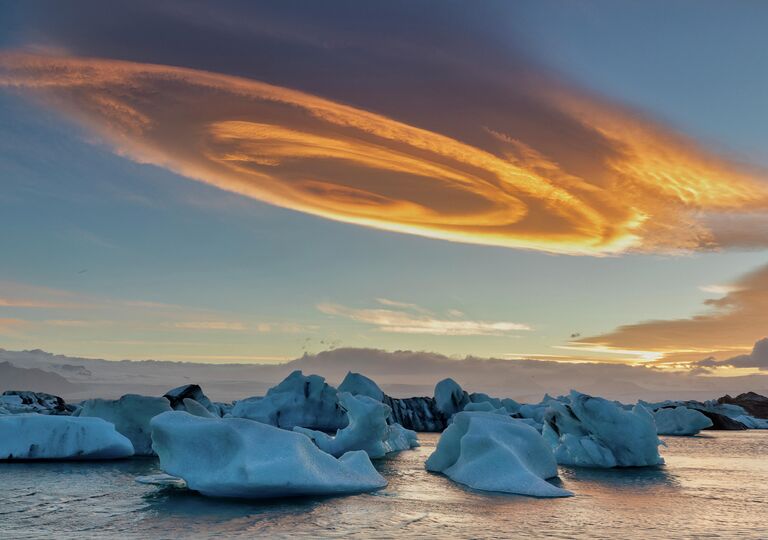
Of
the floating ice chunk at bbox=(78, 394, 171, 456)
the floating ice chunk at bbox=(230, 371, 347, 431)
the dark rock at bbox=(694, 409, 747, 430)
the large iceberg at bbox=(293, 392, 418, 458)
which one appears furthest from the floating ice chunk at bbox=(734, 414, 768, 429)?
the floating ice chunk at bbox=(78, 394, 171, 456)

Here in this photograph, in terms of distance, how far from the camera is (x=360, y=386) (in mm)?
42625

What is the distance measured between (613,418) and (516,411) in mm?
26783

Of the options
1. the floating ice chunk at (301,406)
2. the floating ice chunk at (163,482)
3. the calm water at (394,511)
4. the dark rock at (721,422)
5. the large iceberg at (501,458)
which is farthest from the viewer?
the dark rock at (721,422)

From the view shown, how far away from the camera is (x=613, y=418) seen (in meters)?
24.0

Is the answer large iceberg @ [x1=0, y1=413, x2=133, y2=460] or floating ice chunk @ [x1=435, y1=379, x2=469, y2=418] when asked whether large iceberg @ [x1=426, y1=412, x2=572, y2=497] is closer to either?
large iceberg @ [x1=0, y1=413, x2=133, y2=460]

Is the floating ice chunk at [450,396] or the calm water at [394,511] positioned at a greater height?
the floating ice chunk at [450,396]

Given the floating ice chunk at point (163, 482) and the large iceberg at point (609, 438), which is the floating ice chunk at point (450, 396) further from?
the floating ice chunk at point (163, 482)

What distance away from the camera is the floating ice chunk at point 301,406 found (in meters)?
39.8

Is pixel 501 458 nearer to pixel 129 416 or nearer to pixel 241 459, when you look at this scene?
pixel 241 459

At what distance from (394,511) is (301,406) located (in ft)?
91.1

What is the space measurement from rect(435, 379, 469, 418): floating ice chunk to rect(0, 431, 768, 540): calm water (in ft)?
96.5

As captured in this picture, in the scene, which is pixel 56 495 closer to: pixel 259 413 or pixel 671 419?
pixel 259 413

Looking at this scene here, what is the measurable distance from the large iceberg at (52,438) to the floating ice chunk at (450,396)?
29.1 m

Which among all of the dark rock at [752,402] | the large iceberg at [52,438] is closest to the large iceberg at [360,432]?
the large iceberg at [52,438]
